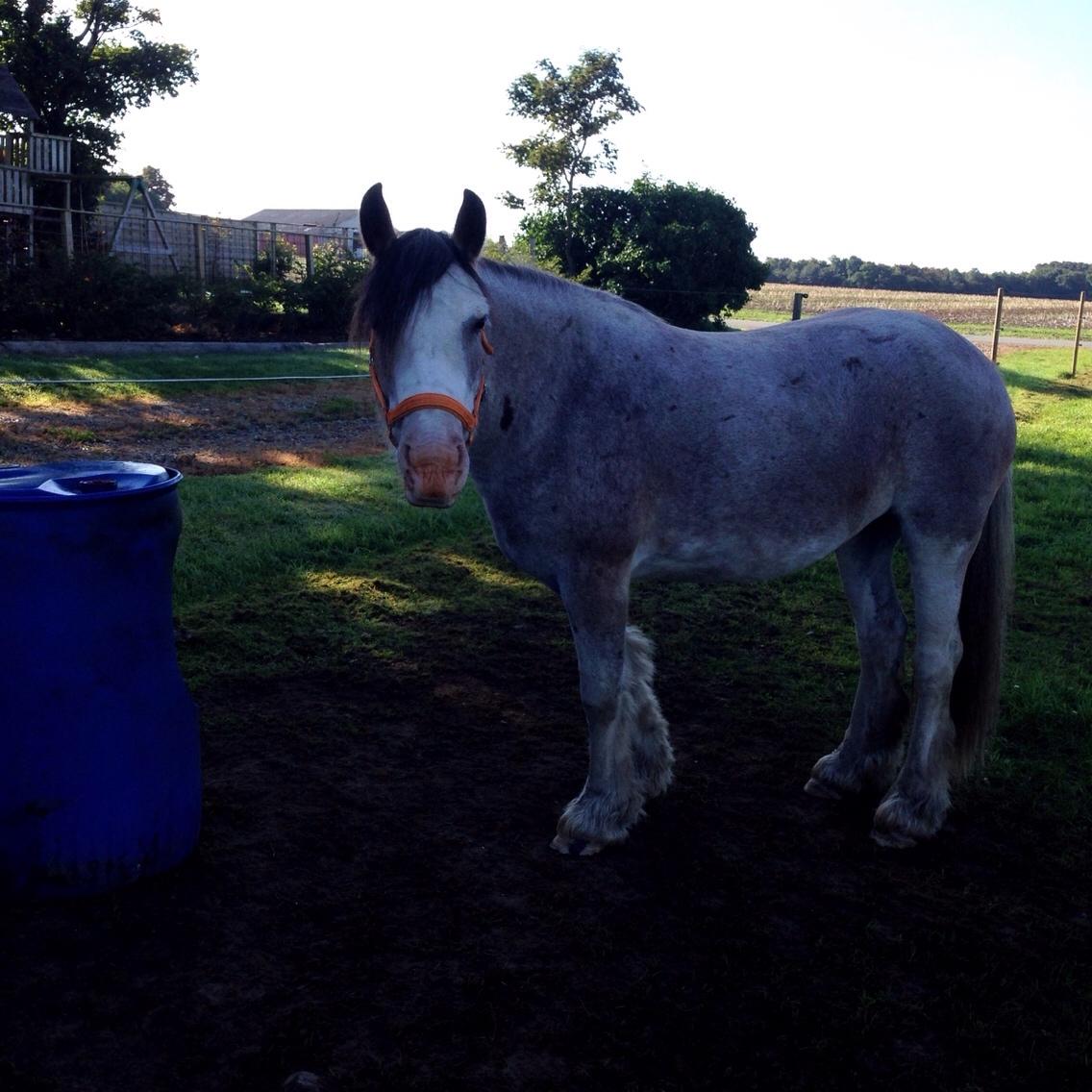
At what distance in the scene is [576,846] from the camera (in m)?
3.47

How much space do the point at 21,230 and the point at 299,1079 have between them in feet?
72.6

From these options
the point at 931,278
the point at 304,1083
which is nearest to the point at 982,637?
the point at 304,1083

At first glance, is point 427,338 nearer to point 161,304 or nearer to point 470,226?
point 470,226

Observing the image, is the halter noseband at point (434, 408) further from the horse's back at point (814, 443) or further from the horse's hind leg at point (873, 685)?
the horse's hind leg at point (873, 685)

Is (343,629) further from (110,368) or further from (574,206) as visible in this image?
(574,206)

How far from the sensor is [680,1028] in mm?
2588

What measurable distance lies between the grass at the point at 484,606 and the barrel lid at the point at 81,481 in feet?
5.90

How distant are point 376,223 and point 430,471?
84cm

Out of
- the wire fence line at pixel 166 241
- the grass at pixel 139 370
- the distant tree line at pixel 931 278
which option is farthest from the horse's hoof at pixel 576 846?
the distant tree line at pixel 931 278

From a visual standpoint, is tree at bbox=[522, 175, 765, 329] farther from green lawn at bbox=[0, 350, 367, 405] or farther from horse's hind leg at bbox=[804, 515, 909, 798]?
horse's hind leg at bbox=[804, 515, 909, 798]

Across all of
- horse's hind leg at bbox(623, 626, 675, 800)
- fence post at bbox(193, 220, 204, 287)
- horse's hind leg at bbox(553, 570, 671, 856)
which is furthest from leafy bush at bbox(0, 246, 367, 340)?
horse's hind leg at bbox(553, 570, 671, 856)

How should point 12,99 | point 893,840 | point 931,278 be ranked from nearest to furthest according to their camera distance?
point 893,840
point 12,99
point 931,278

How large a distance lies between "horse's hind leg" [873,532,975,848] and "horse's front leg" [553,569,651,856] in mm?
991

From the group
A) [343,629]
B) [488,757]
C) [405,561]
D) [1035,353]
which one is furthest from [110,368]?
[1035,353]
